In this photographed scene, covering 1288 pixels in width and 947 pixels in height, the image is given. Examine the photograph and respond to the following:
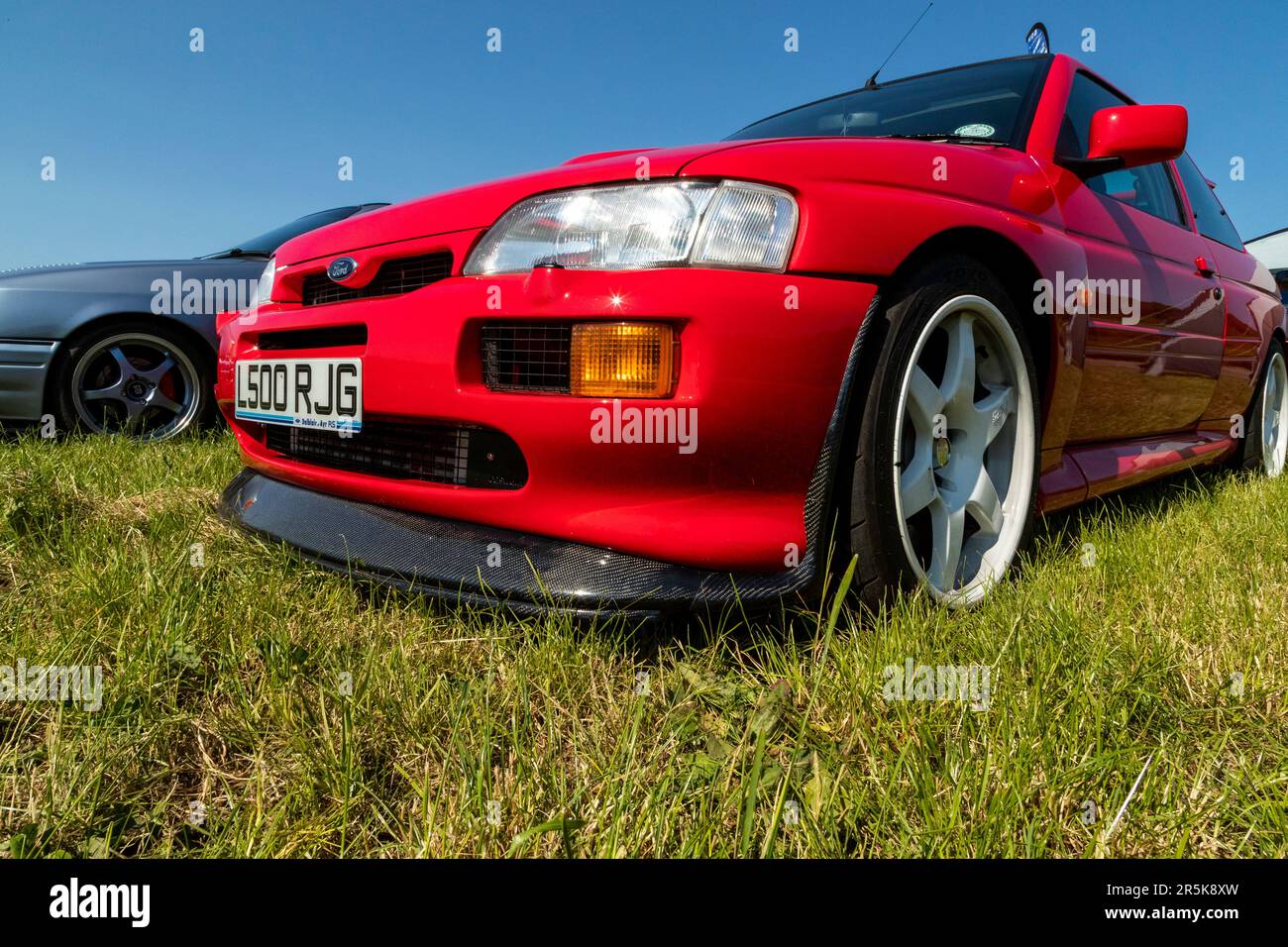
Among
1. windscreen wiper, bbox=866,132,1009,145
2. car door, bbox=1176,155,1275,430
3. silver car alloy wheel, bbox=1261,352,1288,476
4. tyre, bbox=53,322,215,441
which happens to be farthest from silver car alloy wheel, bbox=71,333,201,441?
silver car alloy wheel, bbox=1261,352,1288,476

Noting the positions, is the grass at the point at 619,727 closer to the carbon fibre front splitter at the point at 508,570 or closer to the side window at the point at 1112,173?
the carbon fibre front splitter at the point at 508,570

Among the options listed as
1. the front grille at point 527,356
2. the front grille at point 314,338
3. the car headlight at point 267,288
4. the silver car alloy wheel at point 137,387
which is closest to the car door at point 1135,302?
the front grille at point 527,356

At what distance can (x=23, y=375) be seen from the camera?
321cm

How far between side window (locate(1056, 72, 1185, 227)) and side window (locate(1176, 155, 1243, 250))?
0.25m

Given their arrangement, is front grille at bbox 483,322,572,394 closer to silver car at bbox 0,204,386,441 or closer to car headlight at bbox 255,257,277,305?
car headlight at bbox 255,257,277,305

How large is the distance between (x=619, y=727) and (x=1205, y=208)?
3565 millimetres

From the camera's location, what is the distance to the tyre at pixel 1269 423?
3549mm

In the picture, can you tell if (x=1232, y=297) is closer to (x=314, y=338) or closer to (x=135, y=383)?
(x=314, y=338)

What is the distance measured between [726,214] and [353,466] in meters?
0.91

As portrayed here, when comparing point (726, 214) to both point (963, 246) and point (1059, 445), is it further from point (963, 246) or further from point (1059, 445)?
point (1059, 445)

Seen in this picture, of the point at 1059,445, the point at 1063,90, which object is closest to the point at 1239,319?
the point at 1063,90

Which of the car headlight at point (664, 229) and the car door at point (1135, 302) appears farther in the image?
the car door at point (1135, 302)

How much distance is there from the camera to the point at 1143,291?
2348 millimetres

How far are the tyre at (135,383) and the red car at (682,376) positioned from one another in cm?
163
